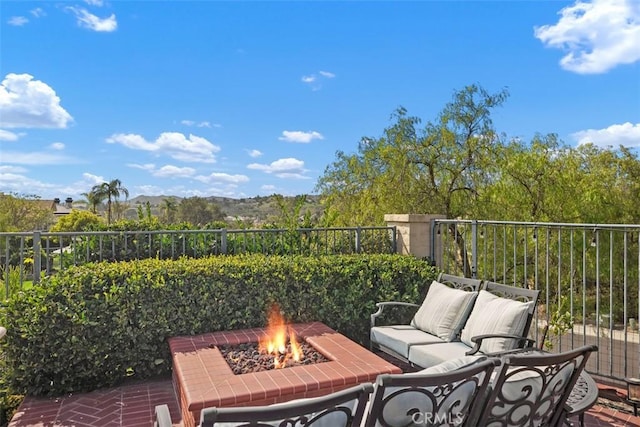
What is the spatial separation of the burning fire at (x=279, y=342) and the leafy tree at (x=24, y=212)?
24.6 meters

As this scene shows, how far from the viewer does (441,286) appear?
4254mm

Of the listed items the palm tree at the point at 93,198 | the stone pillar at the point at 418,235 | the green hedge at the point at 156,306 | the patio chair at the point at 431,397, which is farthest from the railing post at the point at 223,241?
the palm tree at the point at 93,198

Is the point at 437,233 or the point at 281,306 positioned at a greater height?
the point at 437,233

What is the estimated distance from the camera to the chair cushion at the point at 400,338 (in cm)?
374

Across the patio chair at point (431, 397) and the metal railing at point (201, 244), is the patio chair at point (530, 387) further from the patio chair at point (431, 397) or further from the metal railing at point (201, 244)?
the metal railing at point (201, 244)

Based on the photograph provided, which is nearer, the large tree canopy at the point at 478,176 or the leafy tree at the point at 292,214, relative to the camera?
the leafy tree at the point at 292,214

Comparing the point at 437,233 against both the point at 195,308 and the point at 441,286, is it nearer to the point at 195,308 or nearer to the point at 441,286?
the point at 441,286

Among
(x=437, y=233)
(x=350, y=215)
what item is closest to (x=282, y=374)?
(x=437, y=233)

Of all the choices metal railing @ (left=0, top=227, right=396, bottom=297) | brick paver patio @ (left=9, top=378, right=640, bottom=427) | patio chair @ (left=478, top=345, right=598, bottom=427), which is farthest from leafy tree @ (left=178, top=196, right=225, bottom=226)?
patio chair @ (left=478, top=345, right=598, bottom=427)

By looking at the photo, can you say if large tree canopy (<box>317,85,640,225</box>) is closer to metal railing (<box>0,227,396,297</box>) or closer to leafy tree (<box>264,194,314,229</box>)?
leafy tree (<box>264,194,314,229</box>)

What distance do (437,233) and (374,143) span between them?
7011mm

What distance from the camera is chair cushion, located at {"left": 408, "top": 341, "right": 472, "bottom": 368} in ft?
11.1

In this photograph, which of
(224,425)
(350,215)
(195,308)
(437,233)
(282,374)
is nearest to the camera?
(224,425)

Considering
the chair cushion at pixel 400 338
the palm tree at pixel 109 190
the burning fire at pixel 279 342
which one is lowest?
the chair cushion at pixel 400 338
